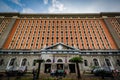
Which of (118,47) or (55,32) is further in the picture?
(55,32)

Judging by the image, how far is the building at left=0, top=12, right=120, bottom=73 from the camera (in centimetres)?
2962

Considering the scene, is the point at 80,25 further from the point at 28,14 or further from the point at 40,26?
the point at 28,14

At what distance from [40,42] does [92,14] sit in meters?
30.0

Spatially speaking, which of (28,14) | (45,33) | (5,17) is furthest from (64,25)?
(5,17)

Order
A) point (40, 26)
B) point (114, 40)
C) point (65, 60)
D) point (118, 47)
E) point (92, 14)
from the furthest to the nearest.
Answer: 1. point (92, 14)
2. point (40, 26)
3. point (114, 40)
4. point (118, 47)
5. point (65, 60)

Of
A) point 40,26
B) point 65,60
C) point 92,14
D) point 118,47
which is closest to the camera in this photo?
point 65,60

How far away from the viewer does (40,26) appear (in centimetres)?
4547

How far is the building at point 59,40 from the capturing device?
1166 inches

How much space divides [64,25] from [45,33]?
1023cm

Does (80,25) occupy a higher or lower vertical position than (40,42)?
higher

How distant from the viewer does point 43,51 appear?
99.3ft

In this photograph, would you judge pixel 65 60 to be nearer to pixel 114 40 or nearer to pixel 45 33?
pixel 45 33

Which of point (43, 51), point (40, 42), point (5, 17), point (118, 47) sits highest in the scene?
point (5, 17)

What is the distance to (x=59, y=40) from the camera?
4012cm
